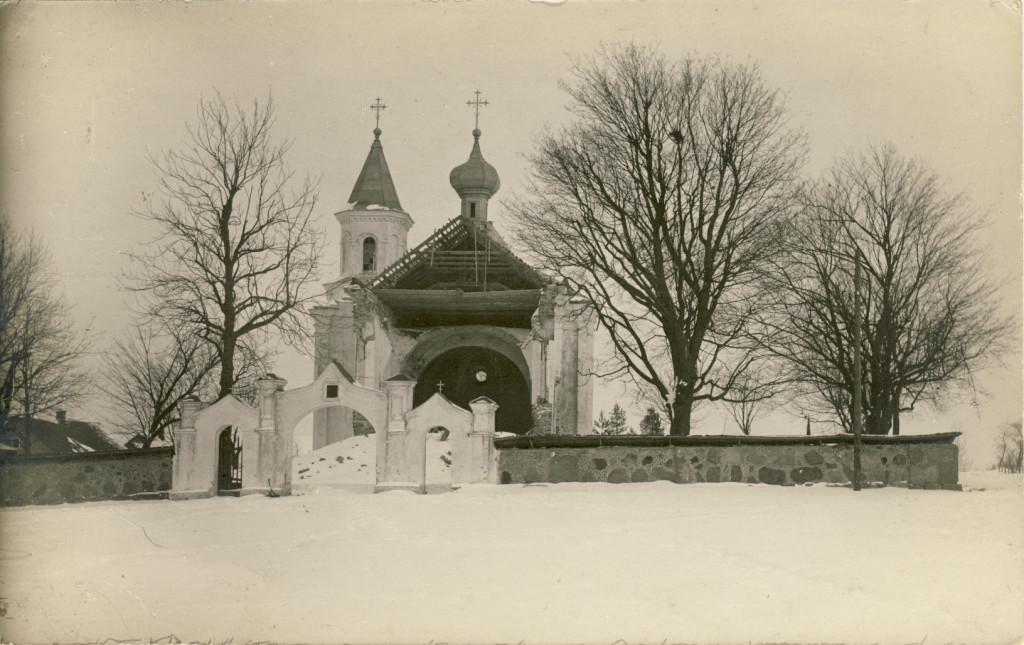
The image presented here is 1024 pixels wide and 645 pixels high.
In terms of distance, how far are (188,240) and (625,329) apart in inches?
350

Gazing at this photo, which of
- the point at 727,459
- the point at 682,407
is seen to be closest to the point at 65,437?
the point at 682,407

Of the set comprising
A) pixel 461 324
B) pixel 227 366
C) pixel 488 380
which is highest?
pixel 461 324

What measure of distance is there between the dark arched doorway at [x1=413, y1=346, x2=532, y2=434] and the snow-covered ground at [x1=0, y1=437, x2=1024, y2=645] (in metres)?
20.8

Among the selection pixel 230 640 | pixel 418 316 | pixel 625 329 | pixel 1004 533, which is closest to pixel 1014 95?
pixel 1004 533

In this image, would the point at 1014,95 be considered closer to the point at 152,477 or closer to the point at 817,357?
the point at 817,357

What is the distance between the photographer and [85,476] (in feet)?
59.3

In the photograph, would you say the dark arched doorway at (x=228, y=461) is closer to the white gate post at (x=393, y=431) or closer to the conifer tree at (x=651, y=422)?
the white gate post at (x=393, y=431)

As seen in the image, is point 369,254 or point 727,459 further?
point 369,254

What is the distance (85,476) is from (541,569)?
10098mm

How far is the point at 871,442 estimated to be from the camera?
1723 cm

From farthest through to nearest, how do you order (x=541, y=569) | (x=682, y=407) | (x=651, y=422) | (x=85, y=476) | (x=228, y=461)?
(x=651, y=422), (x=682, y=407), (x=228, y=461), (x=85, y=476), (x=541, y=569)

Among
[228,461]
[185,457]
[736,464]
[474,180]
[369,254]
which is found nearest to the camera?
[736,464]

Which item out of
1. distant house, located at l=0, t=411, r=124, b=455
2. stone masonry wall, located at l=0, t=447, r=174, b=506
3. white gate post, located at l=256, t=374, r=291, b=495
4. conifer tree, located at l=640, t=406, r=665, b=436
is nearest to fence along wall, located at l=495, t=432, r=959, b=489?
white gate post, located at l=256, t=374, r=291, b=495

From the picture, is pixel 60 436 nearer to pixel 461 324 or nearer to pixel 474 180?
pixel 461 324
